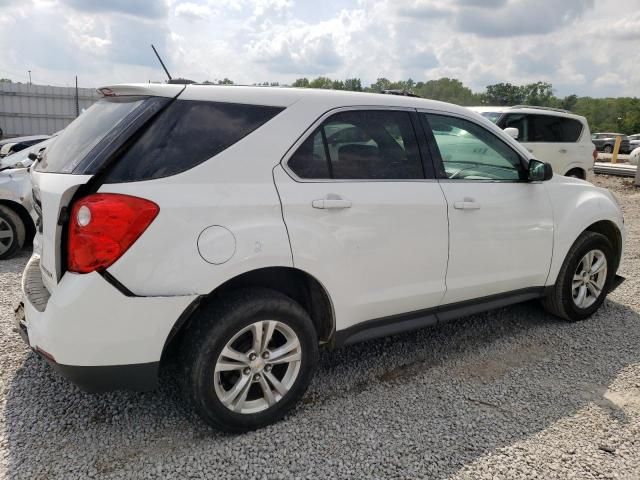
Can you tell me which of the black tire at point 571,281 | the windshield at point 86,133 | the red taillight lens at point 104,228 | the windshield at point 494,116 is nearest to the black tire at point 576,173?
the windshield at point 494,116

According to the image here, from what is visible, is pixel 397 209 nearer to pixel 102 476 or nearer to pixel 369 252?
pixel 369 252

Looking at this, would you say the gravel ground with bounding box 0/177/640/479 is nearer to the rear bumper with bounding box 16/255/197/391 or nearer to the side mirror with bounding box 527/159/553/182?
the rear bumper with bounding box 16/255/197/391

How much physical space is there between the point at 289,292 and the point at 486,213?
4.85 ft

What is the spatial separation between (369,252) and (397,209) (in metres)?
0.32

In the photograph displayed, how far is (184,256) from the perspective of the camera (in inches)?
96.1

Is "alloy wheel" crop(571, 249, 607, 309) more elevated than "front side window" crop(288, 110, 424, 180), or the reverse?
"front side window" crop(288, 110, 424, 180)

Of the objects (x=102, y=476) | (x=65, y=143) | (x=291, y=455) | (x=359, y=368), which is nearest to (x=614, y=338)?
(x=359, y=368)

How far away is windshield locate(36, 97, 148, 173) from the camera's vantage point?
2.61 metres

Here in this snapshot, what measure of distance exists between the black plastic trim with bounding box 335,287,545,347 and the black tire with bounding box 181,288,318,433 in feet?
1.22

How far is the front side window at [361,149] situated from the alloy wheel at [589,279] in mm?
2024

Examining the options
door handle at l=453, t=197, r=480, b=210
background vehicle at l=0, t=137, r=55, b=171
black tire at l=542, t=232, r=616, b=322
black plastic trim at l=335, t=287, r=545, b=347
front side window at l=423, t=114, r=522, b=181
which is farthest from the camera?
background vehicle at l=0, t=137, r=55, b=171

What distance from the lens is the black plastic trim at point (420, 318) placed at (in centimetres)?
314

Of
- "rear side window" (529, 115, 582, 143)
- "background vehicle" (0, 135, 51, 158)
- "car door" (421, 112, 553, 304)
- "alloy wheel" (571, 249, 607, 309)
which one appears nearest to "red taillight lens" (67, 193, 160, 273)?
"car door" (421, 112, 553, 304)

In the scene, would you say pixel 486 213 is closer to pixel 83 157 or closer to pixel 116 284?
pixel 116 284
